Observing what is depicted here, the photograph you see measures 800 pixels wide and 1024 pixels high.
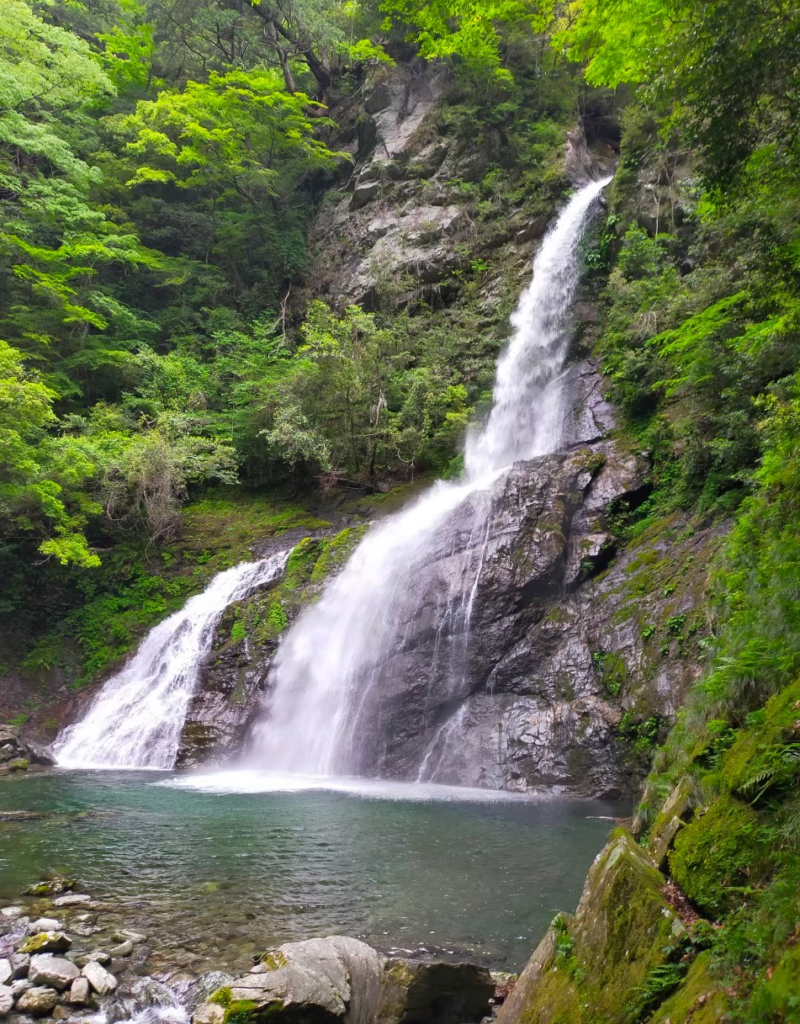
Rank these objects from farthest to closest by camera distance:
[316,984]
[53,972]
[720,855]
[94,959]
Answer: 1. [94,959]
2. [53,972]
3. [316,984]
4. [720,855]

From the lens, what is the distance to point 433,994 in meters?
3.98

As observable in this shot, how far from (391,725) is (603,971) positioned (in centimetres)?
998

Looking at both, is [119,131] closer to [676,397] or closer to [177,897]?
[676,397]

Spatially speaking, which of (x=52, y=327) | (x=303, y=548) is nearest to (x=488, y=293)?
(x=303, y=548)

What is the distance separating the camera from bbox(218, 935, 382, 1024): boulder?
3.70 meters

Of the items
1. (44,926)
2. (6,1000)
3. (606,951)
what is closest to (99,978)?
(6,1000)

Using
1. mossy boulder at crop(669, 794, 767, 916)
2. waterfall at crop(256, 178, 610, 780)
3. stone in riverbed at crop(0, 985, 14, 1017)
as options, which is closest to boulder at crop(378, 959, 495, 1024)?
mossy boulder at crop(669, 794, 767, 916)

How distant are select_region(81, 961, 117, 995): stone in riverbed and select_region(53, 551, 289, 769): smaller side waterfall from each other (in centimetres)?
955

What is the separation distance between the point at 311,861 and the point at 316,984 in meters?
3.27

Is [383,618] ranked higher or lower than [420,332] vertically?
lower

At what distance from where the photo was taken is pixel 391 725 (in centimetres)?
1264

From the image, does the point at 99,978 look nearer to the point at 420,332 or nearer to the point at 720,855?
the point at 720,855

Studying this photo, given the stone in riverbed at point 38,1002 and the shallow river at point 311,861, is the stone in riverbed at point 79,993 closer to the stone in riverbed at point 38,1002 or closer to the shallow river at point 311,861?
the stone in riverbed at point 38,1002

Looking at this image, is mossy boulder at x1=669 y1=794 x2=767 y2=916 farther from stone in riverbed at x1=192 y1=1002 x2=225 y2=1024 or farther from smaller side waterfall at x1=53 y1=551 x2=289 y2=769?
smaller side waterfall at x1=53 y1=551 x2=289 y2=769
